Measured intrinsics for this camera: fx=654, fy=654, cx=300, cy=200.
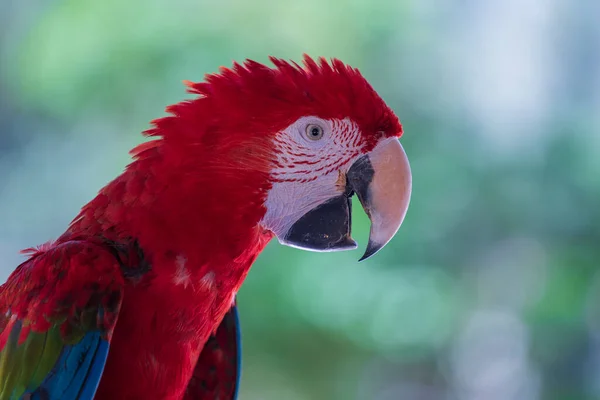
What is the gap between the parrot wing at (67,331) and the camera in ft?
2.94

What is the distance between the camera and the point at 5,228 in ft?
7.44

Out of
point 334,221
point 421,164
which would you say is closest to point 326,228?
point 334,221

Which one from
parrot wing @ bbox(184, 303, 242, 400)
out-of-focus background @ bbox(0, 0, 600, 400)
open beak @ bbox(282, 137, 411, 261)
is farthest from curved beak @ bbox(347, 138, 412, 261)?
out-of-focus background @ bbox(0, 0, 600, 400)

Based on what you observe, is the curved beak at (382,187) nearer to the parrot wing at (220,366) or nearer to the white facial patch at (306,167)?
the white facial patch at (306,167)

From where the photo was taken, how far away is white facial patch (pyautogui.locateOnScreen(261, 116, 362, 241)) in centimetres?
100

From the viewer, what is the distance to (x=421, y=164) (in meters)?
2.42

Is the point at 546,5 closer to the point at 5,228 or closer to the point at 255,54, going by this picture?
the point at 255,54

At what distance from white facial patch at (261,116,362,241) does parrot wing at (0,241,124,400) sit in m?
0.26

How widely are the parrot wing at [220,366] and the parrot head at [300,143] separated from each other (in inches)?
12.4

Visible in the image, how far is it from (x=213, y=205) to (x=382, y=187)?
26 centimetres

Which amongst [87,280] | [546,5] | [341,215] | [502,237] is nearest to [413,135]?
[502,237]

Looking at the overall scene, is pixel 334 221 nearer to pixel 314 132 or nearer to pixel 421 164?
pixel 314 132

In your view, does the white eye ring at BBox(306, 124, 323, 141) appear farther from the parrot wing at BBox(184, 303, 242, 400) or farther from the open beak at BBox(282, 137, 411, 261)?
the parrot wing at BBox(184, 303, 242, 400)

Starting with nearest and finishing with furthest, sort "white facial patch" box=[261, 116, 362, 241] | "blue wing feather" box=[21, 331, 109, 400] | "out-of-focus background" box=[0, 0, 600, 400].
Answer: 1. "blue wing feather" box=[21, 331, 109, 400]
2. "white facial patch" box=[261, 116, 362, 241]
3. "out-of-focus background" box=[0, 0, 600, 400]
